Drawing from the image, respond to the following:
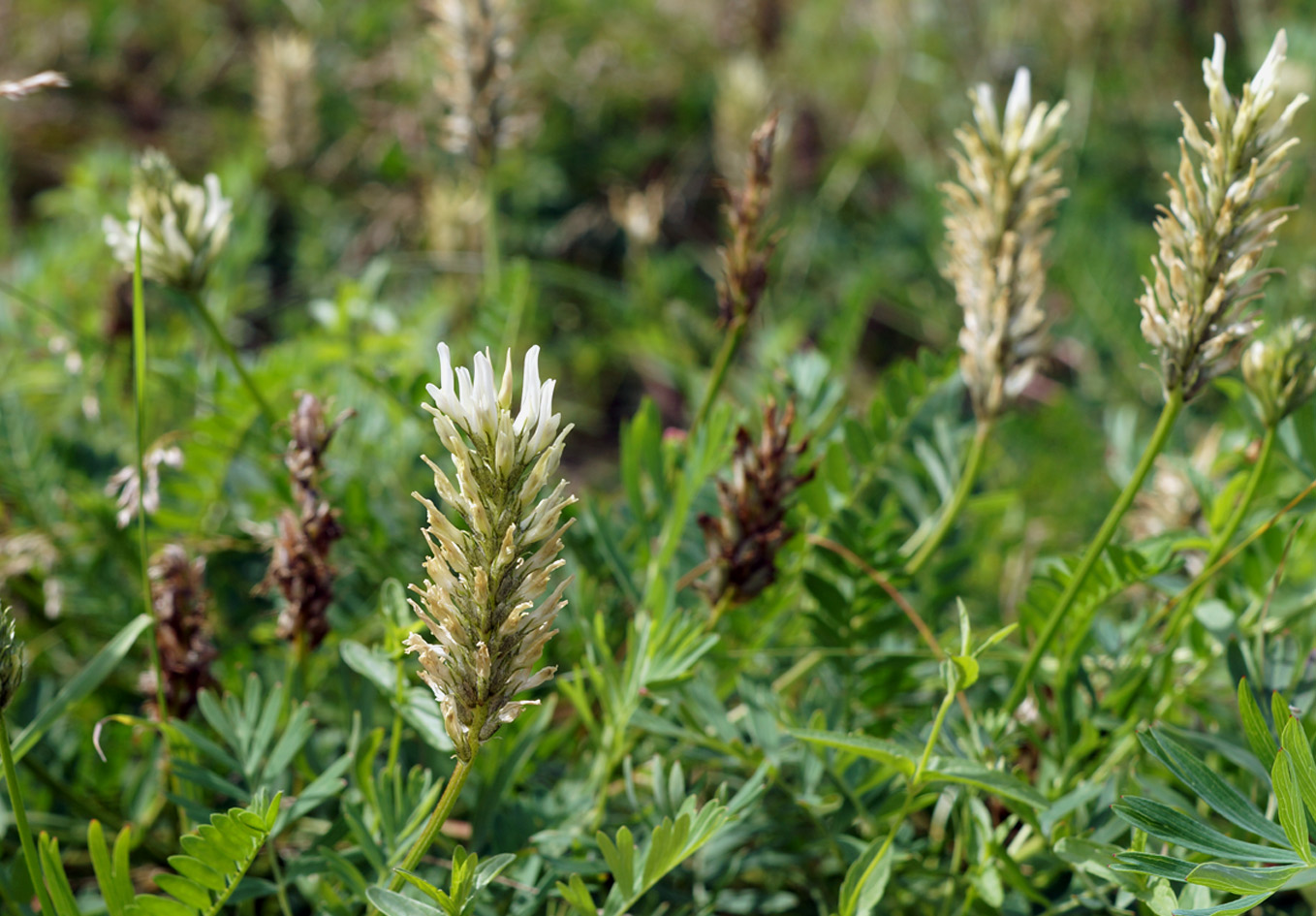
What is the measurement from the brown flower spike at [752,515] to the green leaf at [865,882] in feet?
0.96

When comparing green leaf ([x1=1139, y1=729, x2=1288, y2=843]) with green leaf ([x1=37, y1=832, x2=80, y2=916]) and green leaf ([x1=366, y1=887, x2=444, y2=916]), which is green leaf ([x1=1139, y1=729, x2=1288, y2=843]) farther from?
green leaf ([x1=37, y1=832, x2=80, y2=916])

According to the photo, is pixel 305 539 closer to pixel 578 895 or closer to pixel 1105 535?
pixel 578 895

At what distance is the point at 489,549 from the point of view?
759 millimetres

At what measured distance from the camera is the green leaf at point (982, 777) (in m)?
0.91

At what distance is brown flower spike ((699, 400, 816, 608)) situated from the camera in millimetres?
1121

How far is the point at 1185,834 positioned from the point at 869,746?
247 mm

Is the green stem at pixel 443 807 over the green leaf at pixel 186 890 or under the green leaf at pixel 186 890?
over

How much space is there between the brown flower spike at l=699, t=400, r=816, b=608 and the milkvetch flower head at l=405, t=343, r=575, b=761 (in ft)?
1.21

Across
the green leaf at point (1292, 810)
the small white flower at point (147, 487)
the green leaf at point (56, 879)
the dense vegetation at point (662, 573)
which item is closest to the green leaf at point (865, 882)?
the dense vegetation at point (662, 573)

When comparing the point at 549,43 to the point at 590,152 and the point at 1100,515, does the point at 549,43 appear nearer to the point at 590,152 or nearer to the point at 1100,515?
the point at 590,152

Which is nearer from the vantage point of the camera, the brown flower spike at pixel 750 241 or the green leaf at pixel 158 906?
the green leaf at pixel 158 906

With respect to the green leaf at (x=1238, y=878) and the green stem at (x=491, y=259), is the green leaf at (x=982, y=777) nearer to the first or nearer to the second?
the green leaf at (x=1238, y=878)

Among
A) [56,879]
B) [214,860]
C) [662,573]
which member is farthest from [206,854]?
[662,573]

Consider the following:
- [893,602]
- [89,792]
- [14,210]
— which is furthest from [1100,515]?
Answer: [14,210]
